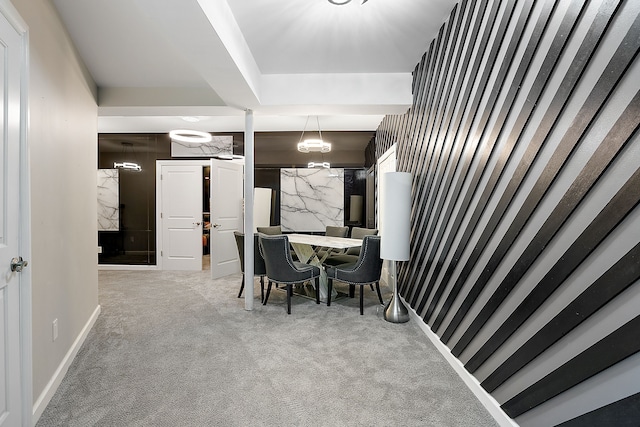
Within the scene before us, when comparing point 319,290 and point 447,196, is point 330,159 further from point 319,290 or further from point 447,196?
point 447,196

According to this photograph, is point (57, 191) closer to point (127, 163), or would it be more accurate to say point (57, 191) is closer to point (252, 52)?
point (252, 52)

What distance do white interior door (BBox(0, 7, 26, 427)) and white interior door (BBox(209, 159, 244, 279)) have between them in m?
3.67

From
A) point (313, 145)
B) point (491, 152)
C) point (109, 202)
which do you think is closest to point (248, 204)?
point (313, 145)

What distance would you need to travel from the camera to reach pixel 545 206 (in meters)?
1.52

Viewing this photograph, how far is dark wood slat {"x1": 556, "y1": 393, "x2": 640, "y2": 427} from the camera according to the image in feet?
3.66

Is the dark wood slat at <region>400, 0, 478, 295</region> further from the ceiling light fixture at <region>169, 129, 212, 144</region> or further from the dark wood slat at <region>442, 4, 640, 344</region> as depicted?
the ceiling light fixture at <region>169, 129, 212, 144</region>

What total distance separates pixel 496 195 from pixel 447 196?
722 millimetres

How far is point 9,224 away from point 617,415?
258 cm

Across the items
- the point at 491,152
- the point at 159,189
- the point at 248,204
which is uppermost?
the point at 491,152

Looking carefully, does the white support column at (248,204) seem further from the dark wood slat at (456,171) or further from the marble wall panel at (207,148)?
the marble wall panel at (207,148)

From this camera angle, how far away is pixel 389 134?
493 centimetres

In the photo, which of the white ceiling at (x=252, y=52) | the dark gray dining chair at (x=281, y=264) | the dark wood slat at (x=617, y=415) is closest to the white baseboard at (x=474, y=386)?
the dark wood slat at (x=617, y=415)

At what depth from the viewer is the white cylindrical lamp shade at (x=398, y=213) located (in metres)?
3.34

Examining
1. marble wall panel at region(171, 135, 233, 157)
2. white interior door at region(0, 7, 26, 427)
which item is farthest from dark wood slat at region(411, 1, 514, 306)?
marble wall panel at region(171, 135, 233, 157)
